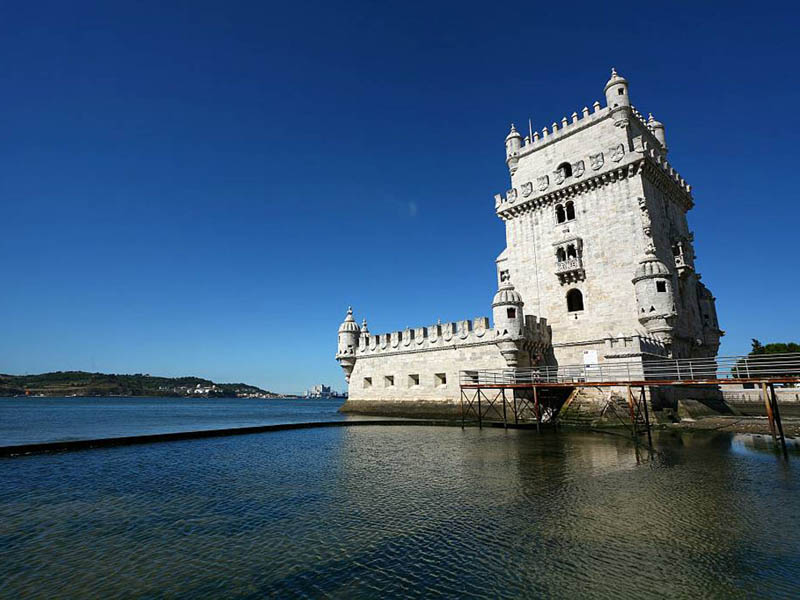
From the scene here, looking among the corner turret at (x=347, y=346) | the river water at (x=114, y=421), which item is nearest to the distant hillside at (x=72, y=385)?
the river water at (x=114, y=421)

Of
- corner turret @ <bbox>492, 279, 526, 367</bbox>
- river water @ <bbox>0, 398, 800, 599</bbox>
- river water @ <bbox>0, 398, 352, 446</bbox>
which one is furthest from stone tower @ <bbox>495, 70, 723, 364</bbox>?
river water @ <bbox>0, 398, 352, 446</bbox>

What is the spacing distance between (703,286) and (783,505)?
3252cm

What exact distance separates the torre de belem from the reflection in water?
13419mm

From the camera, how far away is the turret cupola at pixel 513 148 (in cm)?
3506

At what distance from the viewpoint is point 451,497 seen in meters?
9.78

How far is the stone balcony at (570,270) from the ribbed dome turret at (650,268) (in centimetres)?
375

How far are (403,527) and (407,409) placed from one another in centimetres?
2753

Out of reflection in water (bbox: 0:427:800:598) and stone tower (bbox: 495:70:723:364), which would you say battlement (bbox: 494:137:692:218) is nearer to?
stone tower (bbox: 495:70:723:364)

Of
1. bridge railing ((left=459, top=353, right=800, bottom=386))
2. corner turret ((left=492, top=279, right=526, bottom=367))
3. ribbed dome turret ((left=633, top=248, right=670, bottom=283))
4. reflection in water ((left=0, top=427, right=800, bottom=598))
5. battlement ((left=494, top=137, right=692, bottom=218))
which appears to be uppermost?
battlement ((left=494, top=137, right=692, bottom=218))

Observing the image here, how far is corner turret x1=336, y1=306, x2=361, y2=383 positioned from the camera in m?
41.4

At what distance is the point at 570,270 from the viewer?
2919cm

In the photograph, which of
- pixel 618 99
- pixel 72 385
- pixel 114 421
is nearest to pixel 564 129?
pixel 618 99

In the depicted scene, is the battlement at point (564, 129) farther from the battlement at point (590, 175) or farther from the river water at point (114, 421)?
the river water at point (114, 421)

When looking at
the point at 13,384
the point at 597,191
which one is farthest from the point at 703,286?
the point at 13,384
